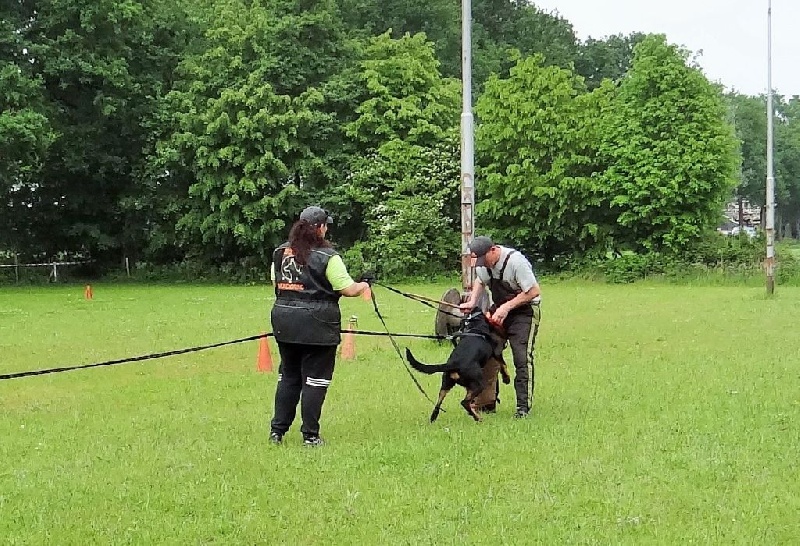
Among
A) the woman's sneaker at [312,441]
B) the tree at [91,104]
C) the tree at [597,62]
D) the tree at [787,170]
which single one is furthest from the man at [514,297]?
the tree at [787,170]

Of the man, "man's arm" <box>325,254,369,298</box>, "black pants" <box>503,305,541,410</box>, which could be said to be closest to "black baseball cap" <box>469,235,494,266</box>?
the man

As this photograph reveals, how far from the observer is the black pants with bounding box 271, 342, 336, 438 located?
26.1 feet

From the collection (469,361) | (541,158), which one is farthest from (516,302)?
(541,158)

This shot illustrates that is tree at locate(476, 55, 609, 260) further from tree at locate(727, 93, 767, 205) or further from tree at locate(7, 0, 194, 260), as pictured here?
tree at locate(727, 93, 767, 205)

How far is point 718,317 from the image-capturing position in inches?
778

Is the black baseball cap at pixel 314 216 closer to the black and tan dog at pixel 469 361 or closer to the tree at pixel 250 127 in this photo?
the black and tan dog at pixel 469 361

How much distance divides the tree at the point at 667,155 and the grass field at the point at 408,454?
2237cm

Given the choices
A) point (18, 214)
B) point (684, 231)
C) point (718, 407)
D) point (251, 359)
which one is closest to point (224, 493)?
point (718, 407)

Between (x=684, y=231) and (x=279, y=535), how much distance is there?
33341 millimetres

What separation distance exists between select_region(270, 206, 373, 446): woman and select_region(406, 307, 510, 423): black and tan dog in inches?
44.0

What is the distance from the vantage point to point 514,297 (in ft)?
30.1

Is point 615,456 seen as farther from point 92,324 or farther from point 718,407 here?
point 92,324

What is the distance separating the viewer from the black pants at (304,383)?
26.1 ft

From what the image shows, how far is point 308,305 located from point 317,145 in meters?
32.4
